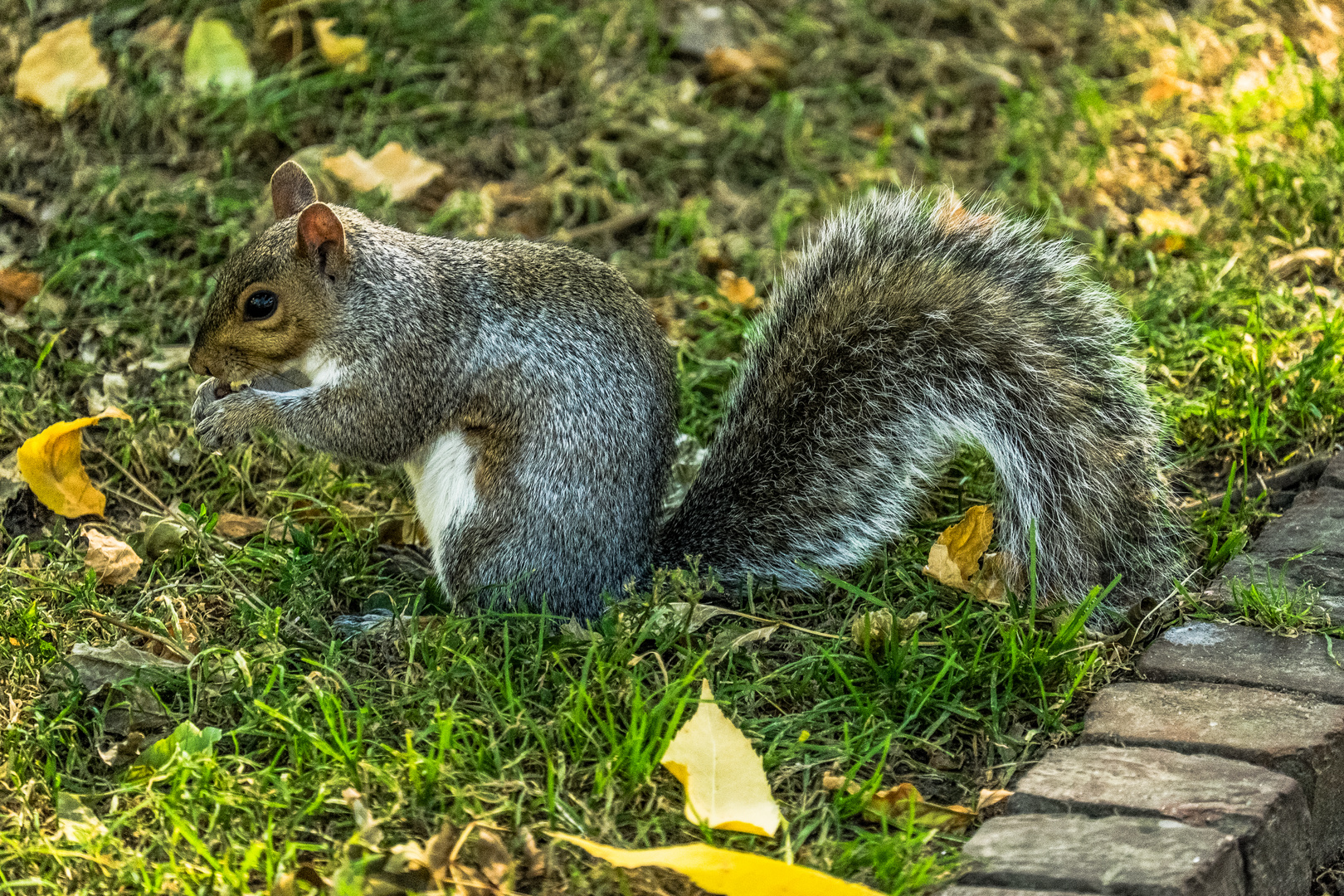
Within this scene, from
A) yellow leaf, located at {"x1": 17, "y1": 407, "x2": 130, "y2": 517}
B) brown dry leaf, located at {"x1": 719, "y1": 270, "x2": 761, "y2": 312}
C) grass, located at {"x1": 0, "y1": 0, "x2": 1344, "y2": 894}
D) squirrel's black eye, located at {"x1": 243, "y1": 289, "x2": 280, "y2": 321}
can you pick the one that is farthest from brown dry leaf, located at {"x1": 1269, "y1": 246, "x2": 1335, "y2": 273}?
yellow leaf, located at {"x1": 17, "y1": 407, "x2": 130, "y2": 517}

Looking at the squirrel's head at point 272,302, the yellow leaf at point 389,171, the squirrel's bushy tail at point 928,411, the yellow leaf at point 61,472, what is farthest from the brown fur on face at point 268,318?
the yellow leaf at point 389,171

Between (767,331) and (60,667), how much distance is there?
52.6 inches

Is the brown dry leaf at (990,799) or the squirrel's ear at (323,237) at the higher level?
the squirrel's ear at (323,237)

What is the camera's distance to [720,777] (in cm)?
183

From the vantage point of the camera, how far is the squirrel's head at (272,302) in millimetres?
2459

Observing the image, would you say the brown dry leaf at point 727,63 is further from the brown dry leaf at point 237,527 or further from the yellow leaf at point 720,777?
the yellow leaf at point 720,777

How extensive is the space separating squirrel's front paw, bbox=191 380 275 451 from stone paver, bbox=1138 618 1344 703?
1.64 metres

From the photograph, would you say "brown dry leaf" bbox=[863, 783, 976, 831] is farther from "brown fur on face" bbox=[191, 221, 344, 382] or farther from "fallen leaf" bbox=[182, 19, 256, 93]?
"fallen leaf" bbox=[182, 19, 256, 93]

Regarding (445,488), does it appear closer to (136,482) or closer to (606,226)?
(136,482)

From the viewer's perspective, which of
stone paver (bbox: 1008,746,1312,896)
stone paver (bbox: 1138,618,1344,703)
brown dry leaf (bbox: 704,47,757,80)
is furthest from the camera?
brown dry leaf (bbox: 704,47,757,80)

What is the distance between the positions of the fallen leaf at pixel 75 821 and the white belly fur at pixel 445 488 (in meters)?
0.74

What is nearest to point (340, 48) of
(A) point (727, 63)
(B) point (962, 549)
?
(A) point (727, 63)

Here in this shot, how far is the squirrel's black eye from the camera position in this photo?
2.47 metres

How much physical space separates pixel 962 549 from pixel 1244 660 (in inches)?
19.9
